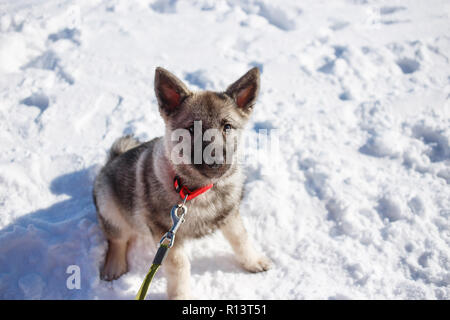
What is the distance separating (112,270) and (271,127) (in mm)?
2427

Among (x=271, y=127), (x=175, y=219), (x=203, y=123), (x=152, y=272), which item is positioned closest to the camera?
Answer: (x=152, y=272)

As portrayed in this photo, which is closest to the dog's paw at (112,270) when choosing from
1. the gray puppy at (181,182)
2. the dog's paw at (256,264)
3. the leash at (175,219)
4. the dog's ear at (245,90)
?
the gray puppy at (181,182)

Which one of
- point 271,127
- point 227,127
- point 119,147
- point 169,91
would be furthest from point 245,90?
point 271,127

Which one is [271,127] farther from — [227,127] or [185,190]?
[185,190]

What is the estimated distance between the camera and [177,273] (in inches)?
88.2

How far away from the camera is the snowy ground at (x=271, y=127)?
2.48m

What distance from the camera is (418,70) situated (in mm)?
4352

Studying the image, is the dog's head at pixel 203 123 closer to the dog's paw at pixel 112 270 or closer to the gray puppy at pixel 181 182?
the gray puppy at pixel 181 182

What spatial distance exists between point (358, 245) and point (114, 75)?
3.92m

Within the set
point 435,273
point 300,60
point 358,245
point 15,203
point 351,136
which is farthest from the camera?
point 300,60

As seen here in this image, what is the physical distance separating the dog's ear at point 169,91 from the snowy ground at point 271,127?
4.31 ft

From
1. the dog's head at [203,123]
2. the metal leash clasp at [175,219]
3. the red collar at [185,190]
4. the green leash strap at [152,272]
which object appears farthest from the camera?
the red collar at [185,190]
